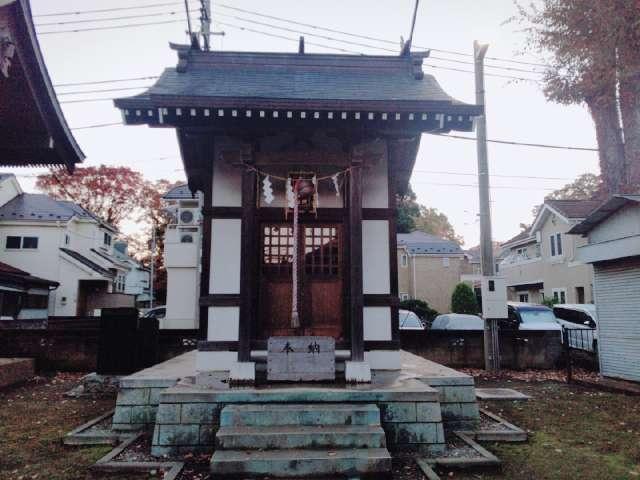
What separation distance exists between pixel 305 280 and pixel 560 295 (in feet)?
80.9

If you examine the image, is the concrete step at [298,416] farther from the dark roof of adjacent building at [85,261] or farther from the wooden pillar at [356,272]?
the dark roof of adjacent building at [85,261]

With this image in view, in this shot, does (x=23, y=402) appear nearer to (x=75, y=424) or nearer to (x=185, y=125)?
(x=75, y=424)

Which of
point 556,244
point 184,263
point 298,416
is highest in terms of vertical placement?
point 556,244

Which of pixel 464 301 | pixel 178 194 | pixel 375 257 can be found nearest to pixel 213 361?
pixel 375 257

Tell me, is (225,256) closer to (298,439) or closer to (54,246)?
(298,439)

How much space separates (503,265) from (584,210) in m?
10.9

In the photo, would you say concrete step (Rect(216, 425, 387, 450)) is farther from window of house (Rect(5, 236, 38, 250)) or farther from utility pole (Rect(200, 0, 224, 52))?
window of house (Rect(5, 236, 38, 250))

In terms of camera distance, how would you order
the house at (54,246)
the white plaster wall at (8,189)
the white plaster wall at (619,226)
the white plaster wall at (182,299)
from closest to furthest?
the white plaster wall at (619,226) → the white plaster wall at (182,299) → the house at (54,246) → the white plaster wall at (8,189)

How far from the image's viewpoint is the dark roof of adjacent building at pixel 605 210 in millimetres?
10536

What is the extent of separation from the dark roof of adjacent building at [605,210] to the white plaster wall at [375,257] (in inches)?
242

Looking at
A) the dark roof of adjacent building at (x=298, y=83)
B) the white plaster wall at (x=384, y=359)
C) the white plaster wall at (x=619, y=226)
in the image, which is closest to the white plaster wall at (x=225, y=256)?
the dark roof of adjacent building at (x=298, y=83)

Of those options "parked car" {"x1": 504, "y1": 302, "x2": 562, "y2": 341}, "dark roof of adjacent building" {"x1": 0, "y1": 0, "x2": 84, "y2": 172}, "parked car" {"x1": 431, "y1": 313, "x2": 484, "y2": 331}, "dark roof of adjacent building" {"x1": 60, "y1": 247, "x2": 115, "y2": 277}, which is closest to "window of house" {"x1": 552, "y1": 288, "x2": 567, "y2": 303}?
"parked car" {"x1": 504, "y1": 302, "x2": 562, "y2": 341}

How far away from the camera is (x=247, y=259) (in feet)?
23.9

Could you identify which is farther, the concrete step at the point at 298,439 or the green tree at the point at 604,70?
the green tree at the point at 604,70
